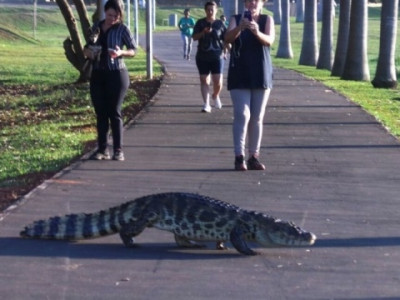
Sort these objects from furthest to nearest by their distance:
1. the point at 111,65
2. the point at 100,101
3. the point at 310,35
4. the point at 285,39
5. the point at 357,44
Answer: the point at 285,39, the point at 310,35, the point at 357,44, the point at 100,101, the point at 111,65

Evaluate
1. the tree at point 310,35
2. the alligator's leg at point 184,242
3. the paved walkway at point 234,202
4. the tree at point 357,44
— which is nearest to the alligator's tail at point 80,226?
the paved walkway at point 234,202

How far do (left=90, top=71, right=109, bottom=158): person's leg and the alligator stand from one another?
4.24 metres

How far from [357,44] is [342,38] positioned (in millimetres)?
3695

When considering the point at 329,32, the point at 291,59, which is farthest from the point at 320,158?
the point at 291,59

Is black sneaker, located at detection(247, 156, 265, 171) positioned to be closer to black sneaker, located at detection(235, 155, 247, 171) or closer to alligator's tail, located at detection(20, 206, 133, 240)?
black sneaker, located at detection(235, 155, 247, 171)

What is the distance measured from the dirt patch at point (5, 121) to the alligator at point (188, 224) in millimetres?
1707

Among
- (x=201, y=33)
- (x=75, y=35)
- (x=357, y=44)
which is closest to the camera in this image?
(x=201, y=33)

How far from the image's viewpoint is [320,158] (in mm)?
13234

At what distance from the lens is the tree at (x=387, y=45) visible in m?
25.5

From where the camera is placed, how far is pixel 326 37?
117ft

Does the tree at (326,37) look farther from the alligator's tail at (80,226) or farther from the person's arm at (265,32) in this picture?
the alligator's tail at (80,226)

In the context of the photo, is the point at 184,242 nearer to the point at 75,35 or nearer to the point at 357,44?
the point at 75,35

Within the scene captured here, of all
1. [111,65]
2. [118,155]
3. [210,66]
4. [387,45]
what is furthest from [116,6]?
[387,45]

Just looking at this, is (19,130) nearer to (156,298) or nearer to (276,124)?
(276,124)
